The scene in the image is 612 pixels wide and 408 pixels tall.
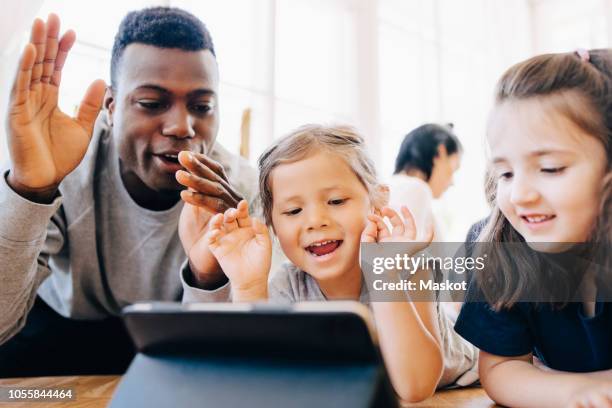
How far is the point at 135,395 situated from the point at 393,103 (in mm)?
1820

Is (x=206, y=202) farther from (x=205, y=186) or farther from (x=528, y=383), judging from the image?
(x=528, y=383)

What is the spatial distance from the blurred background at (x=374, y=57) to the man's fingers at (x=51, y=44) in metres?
0.27

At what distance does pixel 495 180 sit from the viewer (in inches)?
20.5

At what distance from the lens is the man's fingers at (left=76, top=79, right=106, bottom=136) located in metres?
0.61

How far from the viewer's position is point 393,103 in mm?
2016

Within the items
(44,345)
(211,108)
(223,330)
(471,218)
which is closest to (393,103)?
(471,218)

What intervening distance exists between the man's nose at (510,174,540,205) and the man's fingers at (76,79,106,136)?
46cm

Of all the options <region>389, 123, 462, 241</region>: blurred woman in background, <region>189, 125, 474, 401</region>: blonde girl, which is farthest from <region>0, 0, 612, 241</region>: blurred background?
<region>189, 125, 474, 401</region>: blonde girl

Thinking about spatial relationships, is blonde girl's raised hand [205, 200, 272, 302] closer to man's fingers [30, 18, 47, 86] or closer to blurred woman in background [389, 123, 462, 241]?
man's fingers [30, 18, 47, 86]

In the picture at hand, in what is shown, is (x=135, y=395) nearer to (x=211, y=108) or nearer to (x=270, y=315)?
(x=270, y=315)

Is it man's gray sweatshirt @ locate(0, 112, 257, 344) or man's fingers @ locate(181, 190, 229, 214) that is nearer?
man's fingers @ locate(181, 190, 229, 214)

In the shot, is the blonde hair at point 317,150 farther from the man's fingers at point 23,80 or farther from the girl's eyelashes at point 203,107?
the man's fingers at point 23,80

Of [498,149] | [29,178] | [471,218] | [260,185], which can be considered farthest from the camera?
[471,218]

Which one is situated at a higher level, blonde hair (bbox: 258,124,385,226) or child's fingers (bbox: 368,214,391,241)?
blonde hair (bbox: 258,124,385,226)
